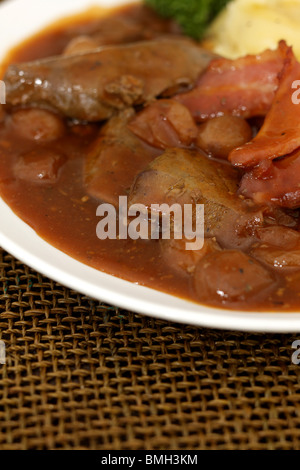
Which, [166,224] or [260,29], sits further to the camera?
[260,29]

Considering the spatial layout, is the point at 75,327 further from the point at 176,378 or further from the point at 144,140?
the point at 144,140

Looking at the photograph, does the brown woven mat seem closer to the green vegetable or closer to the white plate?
the white plate

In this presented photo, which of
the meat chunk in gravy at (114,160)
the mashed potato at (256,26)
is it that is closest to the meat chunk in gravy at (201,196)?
the meat chunk in gravy at (114,160)

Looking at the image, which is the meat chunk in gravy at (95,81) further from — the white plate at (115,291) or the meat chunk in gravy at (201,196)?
the white plate at (115,291)

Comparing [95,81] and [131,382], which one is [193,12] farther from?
[131,382]

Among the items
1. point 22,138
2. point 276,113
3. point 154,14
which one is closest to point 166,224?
point 276,113

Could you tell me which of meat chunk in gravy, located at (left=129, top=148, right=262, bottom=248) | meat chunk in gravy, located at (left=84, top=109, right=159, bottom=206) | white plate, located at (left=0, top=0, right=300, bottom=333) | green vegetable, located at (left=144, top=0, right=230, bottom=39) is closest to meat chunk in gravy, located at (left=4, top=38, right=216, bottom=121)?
meat chunk in gravy, located at (left=84, top=109, right=159, bottom=206)
